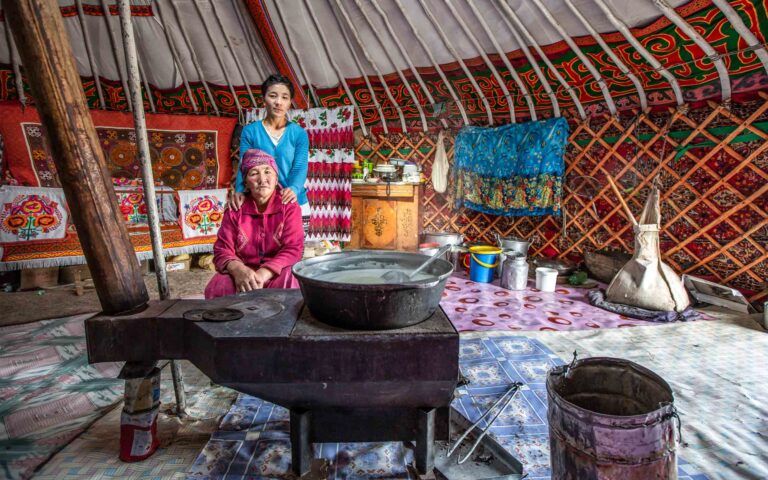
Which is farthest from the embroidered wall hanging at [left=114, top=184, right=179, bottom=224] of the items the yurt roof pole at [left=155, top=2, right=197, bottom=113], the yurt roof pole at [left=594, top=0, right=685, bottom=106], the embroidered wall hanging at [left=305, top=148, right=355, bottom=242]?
the yurt roof pole at [left=594, top=0, right=685, bottom=106]

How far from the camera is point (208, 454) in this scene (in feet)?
3.65

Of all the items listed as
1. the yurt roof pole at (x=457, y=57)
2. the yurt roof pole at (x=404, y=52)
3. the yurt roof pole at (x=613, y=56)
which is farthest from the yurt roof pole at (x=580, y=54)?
the yurt roof pole at (x=404, y=52)

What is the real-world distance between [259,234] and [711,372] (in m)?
1.97

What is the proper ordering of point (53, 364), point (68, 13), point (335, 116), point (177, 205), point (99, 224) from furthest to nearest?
point (335, 116)
point (177, 205)
point (68, 13)
point (53, 364)
point (99, 224)

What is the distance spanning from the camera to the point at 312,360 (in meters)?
0.82

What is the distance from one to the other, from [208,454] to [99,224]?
698 mm

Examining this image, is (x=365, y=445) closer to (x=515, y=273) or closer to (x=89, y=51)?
(x=515, y=273)

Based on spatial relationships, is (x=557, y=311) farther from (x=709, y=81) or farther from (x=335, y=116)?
(x=335, y=116)

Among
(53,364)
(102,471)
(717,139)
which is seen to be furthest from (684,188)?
(53,364)

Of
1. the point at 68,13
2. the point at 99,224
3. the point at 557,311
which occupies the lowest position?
the point at 557,311

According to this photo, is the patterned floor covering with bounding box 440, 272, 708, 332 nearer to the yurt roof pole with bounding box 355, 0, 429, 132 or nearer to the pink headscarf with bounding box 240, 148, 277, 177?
the pink headscarf with bounding box 240, 148, 277, 177

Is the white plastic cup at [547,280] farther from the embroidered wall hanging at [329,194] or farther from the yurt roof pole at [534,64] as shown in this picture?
the embroidered wall hanging at [329,194]

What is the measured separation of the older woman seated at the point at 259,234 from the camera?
142 centimetres

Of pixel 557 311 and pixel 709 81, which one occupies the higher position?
pixel 709 81
